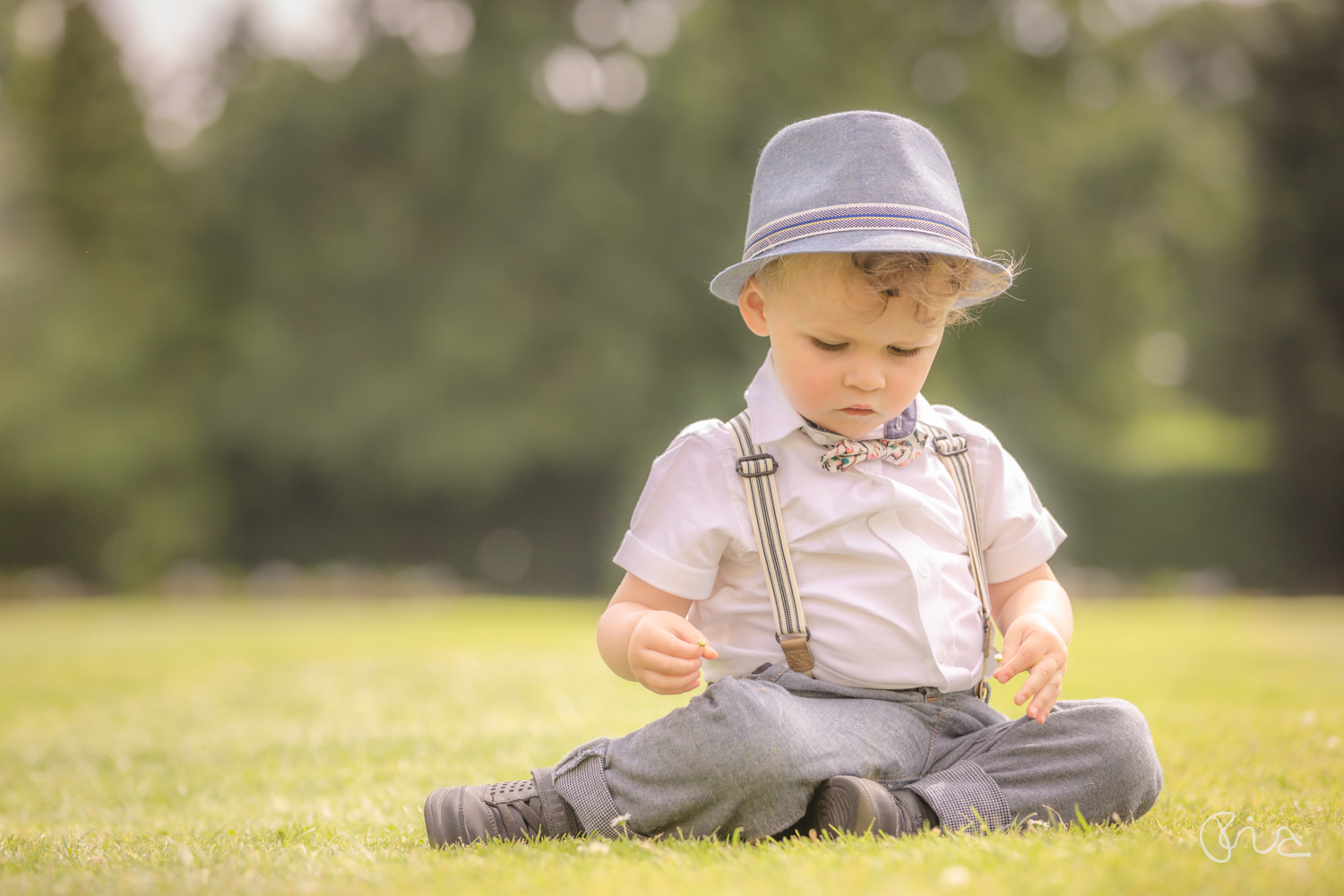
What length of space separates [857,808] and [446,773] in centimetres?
144

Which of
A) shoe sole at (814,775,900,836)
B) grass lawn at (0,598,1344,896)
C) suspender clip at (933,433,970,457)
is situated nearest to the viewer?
grass lawn at (0,598,1344,896)

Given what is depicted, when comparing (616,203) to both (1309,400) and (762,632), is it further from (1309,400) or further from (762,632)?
(762,632)

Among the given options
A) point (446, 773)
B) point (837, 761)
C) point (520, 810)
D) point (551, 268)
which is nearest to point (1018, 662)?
point (837, 761)

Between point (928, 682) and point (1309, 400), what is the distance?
2052 cm

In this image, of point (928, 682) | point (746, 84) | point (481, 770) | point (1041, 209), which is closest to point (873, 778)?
point (928, 682)

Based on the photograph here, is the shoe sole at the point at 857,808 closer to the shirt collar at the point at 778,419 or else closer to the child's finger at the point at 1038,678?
the child's finger at the point at 1038,678

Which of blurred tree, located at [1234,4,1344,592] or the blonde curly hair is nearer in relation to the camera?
the blonde curly hair

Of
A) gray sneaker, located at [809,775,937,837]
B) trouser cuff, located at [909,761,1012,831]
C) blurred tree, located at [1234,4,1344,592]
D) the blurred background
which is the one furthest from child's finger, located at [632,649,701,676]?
blurred tree, located at [1234,4,1344,592]

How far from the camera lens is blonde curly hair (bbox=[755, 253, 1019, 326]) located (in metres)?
2.20

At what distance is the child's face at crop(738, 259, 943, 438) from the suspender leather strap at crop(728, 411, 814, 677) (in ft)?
0.50

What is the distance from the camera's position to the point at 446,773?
3090mm

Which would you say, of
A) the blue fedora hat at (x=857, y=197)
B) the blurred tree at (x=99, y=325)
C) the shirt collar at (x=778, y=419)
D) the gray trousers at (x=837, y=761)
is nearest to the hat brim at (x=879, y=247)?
the blue fedora hat at (x=857, y=197)

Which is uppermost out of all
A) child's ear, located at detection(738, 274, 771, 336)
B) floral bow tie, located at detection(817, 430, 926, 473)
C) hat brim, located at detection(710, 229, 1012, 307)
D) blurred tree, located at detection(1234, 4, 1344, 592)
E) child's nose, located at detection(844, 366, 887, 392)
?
blurred tree, located at detection(1234, 4, 1344, 592)

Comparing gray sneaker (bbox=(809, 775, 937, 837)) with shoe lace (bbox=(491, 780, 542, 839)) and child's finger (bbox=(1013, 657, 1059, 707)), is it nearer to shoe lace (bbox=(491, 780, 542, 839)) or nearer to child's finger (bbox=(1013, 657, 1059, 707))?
child's finger (bbox=(1013, 657, 1059, 707))
